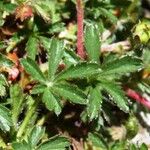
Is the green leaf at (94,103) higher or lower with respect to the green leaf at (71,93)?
lower

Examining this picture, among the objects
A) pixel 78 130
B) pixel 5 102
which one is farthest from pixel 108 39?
pixel 5 102

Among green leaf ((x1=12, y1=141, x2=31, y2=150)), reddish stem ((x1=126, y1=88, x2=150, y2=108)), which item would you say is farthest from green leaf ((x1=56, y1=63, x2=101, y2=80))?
reddish stem ((x1=126, y1=88, x2=150, y2=108))

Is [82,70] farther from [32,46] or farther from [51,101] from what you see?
[32,46]

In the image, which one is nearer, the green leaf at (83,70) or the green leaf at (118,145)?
the green leaf at (83,70)

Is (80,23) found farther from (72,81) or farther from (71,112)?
(71,112)

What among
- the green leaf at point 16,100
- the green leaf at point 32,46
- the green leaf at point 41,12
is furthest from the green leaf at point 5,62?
the green leaf at point 41,12

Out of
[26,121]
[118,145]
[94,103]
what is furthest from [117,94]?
[26,121]

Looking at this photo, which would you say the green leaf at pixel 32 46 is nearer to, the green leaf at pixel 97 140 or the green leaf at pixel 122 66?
the green leaf at pixel 122 66
